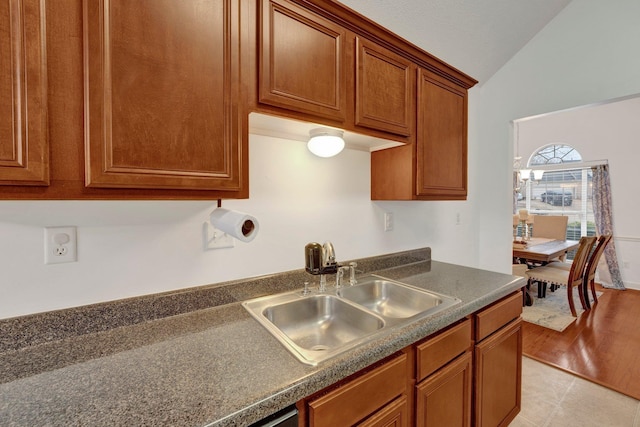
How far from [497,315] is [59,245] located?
6.01 ft

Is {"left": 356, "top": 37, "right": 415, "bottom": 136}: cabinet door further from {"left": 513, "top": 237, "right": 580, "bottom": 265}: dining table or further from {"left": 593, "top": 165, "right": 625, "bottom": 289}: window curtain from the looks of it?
{"left": 593, "top": 165, "right": 625, "bottom": 289}: window curtain

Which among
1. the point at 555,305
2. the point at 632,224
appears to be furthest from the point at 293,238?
the point at 632,224

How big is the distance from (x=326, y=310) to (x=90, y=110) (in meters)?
1.12

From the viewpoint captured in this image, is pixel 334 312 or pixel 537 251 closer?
pixel 334 312

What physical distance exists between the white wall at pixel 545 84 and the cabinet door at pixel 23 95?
9.04ft

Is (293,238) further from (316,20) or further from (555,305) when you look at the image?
(555,305)

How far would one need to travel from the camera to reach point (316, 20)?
42.7 inches

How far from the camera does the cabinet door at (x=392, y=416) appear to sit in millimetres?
879

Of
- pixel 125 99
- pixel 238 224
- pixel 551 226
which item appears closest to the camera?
pixel 125 99

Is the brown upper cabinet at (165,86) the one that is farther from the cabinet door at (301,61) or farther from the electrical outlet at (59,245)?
the electrical outlet at (59,245)

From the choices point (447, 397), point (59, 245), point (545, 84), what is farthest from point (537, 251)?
point (59, 245)

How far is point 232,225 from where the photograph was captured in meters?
0.97

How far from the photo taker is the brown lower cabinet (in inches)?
32.1

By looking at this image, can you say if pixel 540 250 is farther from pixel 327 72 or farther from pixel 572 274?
pixel 327 72
